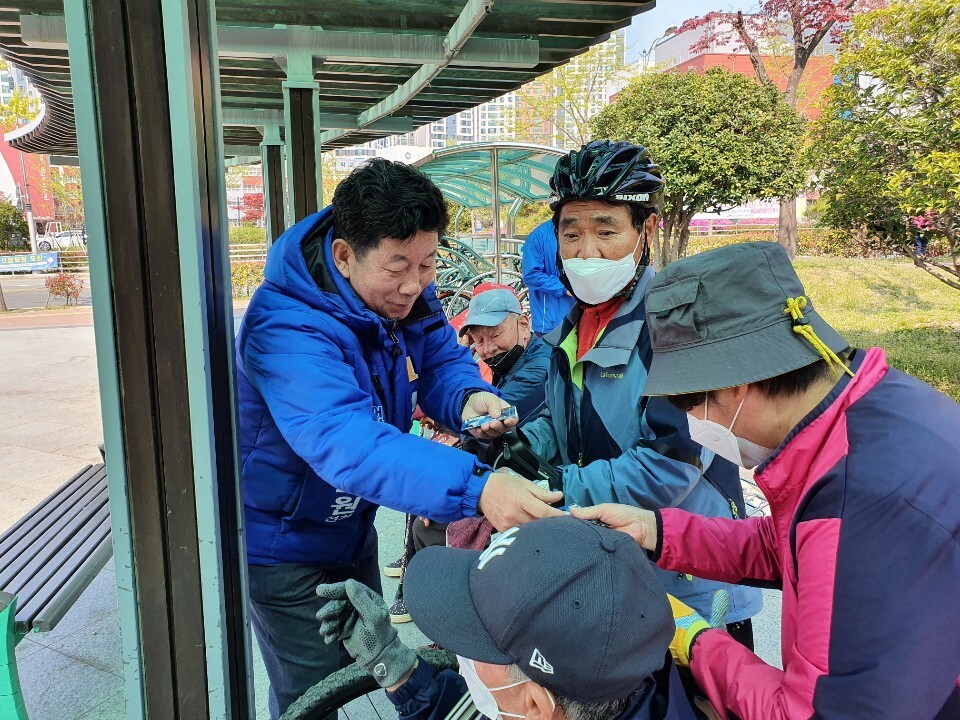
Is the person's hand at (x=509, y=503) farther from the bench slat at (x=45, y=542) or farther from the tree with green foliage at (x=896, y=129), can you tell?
the tree with green foliage at (x=896, y=129)

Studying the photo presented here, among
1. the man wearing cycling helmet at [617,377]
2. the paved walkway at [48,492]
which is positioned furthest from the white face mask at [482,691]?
the paved walkway at [48,492]

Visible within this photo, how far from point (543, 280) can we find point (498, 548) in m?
4.24

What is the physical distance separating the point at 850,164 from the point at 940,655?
7483 mm

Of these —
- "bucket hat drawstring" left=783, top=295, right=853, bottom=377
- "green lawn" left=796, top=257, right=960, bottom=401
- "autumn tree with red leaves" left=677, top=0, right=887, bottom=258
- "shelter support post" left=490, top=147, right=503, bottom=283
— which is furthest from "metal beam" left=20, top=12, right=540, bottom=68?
"autumn tree with red leaves" left=677, top=0, right=887, bottom=258

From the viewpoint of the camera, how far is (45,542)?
3.11 m

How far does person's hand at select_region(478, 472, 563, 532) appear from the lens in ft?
5.15

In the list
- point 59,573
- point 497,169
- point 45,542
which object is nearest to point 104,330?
point 59,573

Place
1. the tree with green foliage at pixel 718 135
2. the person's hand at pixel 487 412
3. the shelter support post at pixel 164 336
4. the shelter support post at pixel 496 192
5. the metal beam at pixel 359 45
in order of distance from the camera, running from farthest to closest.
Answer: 1. the tree with green foliage at pixel 718 135
2. the shelter support post at pixel 496 192
3. the metal beam at pixel 359 45
4. the person's hand at pixel 487 412
5. the shelter support post at pixel 164 336

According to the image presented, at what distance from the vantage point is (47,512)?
11.5 ft

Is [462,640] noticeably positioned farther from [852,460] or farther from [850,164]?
[850,164]

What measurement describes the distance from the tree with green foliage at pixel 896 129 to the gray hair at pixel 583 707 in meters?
6.46

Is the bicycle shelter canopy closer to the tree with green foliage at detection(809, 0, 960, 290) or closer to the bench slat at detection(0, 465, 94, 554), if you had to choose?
the tree with green foliage at detection(809, 0, 960, 290)

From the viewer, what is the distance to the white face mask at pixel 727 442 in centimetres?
138

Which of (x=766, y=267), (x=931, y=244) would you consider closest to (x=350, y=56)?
(x=766, y=267)
